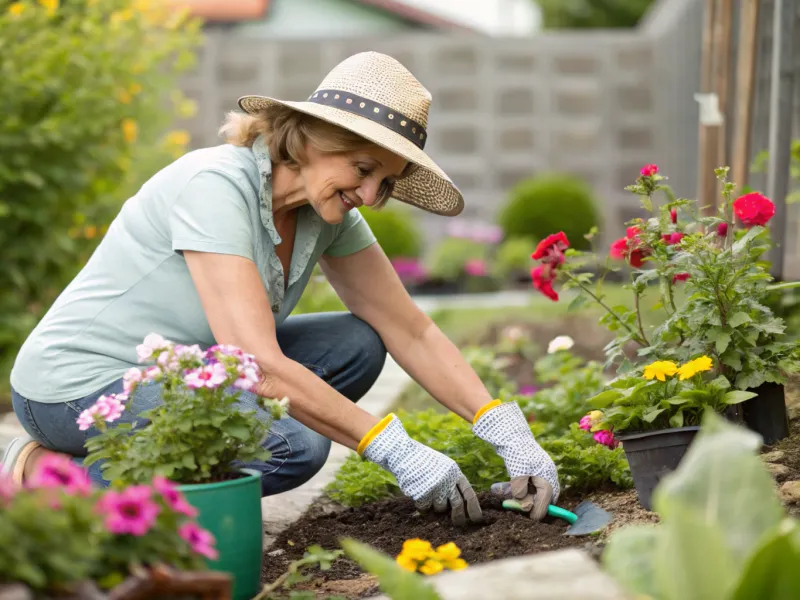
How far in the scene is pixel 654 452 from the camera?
2109 mm

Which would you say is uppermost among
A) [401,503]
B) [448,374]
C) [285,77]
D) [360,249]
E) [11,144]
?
[285,77]

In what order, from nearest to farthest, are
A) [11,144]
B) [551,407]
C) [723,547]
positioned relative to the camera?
[723,547] < [551,407] < [11,144]

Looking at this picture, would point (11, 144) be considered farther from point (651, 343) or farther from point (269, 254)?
point (651, 343)

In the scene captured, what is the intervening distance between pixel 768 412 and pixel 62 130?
3.41 metres

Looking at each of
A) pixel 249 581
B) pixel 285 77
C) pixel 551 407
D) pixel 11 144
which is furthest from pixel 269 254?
pixel 285 77

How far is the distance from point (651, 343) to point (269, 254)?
0.93 m

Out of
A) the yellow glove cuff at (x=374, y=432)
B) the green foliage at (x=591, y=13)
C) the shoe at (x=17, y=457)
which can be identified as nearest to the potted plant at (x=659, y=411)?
the yellow glove cuff at (x=374, y=432)

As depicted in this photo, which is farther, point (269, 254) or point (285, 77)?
point (285, 77)

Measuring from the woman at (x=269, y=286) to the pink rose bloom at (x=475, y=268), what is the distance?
6.20m

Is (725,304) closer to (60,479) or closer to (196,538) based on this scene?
(196,538)

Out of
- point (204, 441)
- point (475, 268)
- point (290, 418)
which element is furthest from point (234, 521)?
point (475, 268)

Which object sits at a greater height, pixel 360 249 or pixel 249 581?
pixel 360 249

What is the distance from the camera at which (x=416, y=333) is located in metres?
2.73

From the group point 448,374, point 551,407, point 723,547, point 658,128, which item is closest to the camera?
point 723,547
